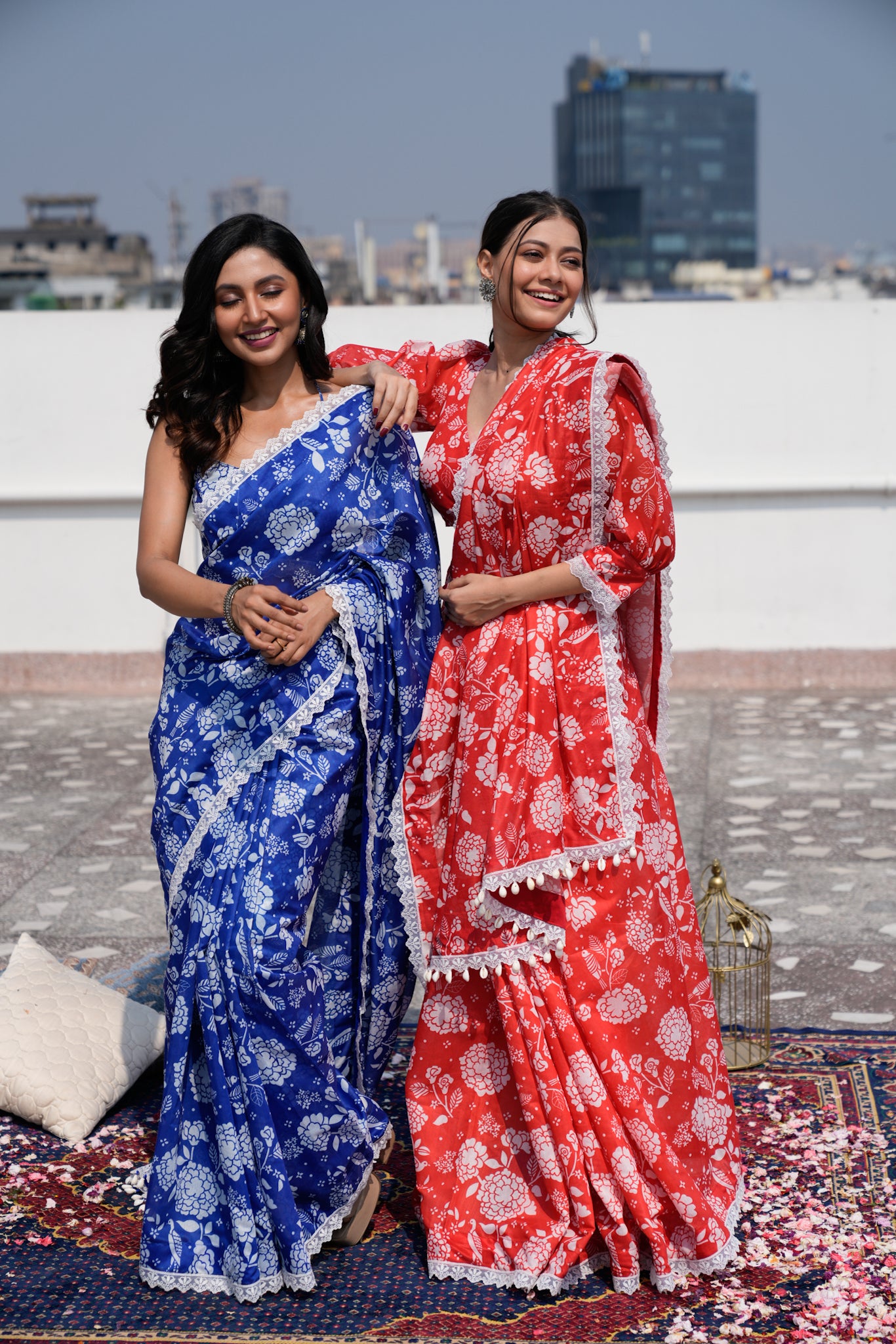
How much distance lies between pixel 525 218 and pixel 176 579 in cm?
93

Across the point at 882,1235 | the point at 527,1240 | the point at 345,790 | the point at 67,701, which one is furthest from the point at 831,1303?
the point at 67,701

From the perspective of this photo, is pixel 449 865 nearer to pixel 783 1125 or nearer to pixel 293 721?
pixel 293 721

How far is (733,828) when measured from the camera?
5.39 m

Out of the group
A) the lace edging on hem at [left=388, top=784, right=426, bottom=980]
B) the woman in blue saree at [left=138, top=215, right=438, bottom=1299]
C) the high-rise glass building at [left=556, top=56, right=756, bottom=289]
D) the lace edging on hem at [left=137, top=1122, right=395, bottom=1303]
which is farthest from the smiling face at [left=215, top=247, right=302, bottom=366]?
the high-rise glass building at [left=556, top=56, right=756, bottom=289]

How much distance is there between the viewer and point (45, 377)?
25.8 feet

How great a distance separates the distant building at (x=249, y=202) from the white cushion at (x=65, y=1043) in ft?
6.15

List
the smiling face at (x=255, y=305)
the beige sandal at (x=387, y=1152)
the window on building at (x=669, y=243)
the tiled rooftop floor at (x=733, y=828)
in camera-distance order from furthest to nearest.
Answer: the window on building at (x=669, y=243) → the tiled rooftop floor at (x=733, y=828) → the beige sandal at (x=387, y=1152) → the smiling face at (x=255, y=305)

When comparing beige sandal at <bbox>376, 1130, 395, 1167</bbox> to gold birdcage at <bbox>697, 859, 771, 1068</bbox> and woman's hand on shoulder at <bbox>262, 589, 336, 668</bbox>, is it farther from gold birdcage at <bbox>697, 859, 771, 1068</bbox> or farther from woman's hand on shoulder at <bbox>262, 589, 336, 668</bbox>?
woman's hand on shoulder at <bbox>262, 589, 336, 668</bbox>

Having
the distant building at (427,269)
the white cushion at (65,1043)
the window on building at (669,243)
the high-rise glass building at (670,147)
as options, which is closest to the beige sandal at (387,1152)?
the white cushion at (65,1043)

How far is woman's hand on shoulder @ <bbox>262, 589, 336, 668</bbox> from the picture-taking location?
2.63 meters

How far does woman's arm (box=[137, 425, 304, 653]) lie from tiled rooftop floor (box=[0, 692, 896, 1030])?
6.21 feet

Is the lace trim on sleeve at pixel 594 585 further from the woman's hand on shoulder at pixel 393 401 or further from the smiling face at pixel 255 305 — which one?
the smiling face at pixel 255 305

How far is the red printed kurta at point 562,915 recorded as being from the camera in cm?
257

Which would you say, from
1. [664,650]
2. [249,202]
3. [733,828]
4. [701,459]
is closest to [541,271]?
[664,650]
